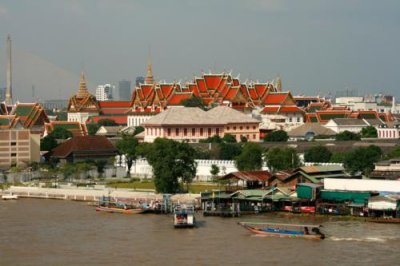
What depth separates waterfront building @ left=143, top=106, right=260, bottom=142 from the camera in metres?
55.6

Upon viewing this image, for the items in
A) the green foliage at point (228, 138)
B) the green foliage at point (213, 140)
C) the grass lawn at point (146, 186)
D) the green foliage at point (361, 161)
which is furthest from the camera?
the green foliage at point (228, 138)

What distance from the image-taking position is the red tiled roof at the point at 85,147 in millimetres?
47812

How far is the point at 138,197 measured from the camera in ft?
118

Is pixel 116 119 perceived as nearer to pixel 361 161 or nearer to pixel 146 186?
pixel 146 186

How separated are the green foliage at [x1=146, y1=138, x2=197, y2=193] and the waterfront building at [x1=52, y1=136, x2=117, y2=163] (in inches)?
467

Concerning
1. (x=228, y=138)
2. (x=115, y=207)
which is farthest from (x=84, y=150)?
(x=115, y=207)

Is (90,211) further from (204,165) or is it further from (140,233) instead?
(204,165)

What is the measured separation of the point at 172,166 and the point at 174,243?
9.31 metres

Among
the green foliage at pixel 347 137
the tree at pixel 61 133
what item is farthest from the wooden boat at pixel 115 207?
the tree at pixel 61 133

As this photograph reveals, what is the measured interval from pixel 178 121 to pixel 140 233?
2768 cm

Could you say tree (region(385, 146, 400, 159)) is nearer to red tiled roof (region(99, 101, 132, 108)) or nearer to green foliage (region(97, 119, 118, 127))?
green foliage (region(97, 119, 118, 127))

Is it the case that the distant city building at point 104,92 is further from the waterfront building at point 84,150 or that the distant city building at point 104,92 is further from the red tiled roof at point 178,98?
the waterfront building at point 84,150

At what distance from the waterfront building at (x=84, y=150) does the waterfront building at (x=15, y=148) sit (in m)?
1.13

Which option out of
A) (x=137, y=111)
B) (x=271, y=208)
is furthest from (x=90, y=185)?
(x=137, y=111)
